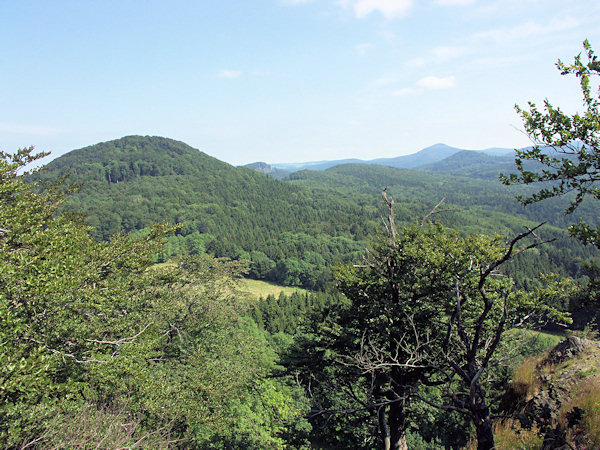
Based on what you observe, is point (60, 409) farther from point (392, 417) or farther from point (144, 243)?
point (392, 417)

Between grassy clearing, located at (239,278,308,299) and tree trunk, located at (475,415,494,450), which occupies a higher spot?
tree trunk, located at (475,415,494,450)

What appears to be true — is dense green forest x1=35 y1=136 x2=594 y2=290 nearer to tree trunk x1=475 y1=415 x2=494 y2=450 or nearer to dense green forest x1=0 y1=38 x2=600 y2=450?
dense green forest x1=0 y1=38 x2=600 y2=450

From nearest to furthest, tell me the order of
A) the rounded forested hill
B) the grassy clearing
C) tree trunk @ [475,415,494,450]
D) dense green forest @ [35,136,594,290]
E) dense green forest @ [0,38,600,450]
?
tree trunk @ [475,415,494,450]
dense green forest @ [0,38,600,450]
the grassy clearing
dense green forest @ [35,136,594,290]
the rounded forested hill

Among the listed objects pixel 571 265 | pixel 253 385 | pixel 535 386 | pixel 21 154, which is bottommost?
pixel 571 265

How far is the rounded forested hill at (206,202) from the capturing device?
94.2 m

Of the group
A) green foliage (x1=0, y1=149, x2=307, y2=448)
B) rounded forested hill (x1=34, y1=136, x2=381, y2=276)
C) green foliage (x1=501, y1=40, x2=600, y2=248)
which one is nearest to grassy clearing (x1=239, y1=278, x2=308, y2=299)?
rounded forested hill (x1=34, y1=136, x2=381, y2=276)

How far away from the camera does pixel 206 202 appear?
12569cm

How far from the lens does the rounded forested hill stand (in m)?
94.2

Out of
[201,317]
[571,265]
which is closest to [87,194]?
[201,317]

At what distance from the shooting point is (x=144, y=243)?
13.3m

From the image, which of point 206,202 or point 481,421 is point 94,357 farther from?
point 206,202

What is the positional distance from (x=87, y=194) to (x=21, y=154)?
11835 cm

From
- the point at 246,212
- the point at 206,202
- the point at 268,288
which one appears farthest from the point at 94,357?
the point at 206,202

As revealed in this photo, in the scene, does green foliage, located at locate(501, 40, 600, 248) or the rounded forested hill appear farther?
the rounded forested hill
